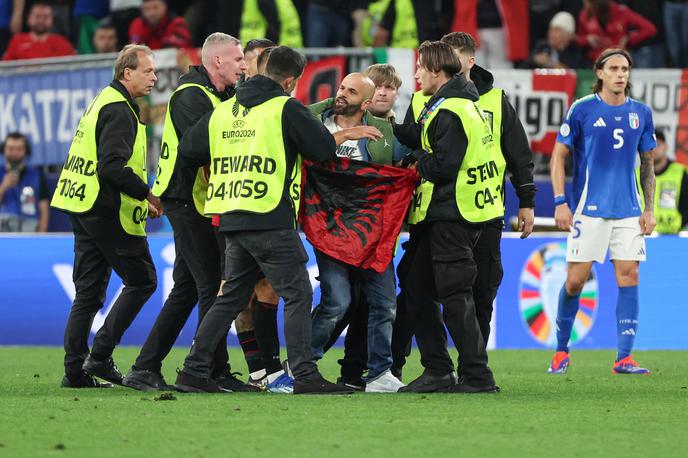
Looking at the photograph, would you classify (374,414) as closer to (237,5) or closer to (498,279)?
(498,279)

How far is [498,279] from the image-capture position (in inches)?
349

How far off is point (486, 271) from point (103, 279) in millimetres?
2409

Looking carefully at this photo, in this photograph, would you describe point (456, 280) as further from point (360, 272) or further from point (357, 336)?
point (357, 336)

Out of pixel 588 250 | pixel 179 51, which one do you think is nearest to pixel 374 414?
pixel 588 250

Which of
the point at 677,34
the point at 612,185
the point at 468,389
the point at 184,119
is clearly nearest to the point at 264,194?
the point at 184,119

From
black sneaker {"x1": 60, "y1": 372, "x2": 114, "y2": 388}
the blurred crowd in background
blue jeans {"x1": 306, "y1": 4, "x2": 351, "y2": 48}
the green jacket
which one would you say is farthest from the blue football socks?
blue jeans {"x1": 306, "y1": 4, "x2": 351, "y2": 48}

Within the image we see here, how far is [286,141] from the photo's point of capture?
792 cm

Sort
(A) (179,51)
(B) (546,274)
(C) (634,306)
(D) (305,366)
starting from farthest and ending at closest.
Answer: (A) (179,51), (B) (546,274), (C) (634,306), (D) (305,366)

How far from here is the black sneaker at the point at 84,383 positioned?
8898mm

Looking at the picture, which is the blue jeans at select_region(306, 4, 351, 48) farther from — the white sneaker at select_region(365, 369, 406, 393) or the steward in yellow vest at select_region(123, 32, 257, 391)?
the white sneaker at select_region(365, 369, 406, 393)

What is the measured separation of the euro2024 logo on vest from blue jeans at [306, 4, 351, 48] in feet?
16.1

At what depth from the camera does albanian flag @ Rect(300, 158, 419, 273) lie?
8375 mm

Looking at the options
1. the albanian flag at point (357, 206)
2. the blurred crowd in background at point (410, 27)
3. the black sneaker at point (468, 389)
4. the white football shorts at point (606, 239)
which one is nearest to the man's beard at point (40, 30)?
the blurred crowd in background at point (410, 27)

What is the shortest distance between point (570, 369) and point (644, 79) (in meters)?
5.47
